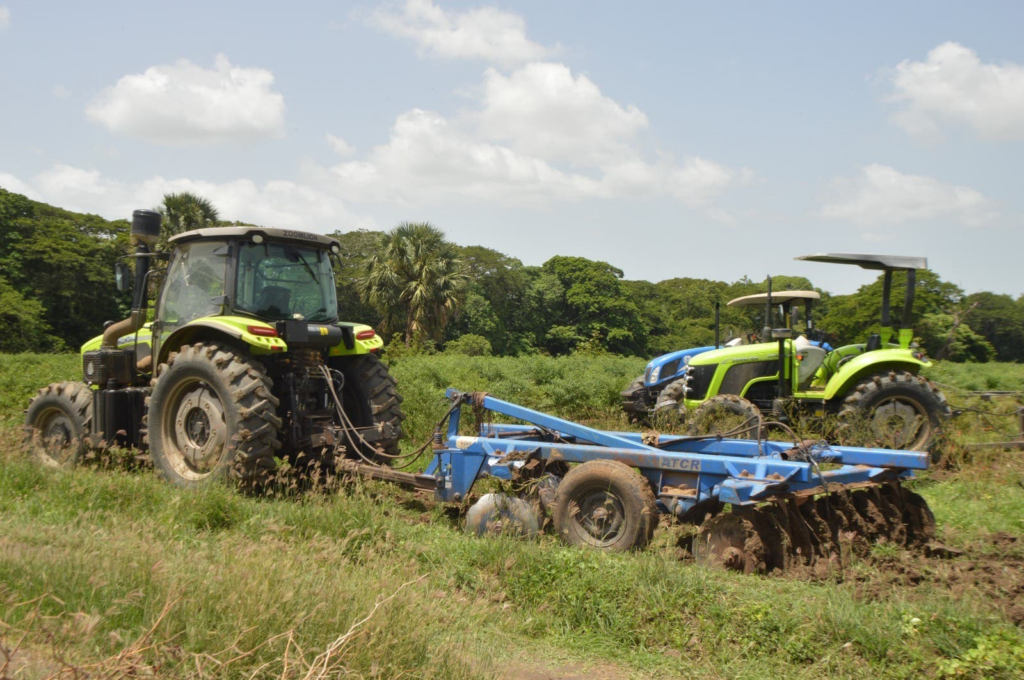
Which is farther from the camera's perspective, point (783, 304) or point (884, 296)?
point (783, 304)

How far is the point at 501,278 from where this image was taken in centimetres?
4822

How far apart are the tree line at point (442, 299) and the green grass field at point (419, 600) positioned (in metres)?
9.71

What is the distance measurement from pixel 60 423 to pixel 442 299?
2221 cm

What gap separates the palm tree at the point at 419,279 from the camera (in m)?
30.7

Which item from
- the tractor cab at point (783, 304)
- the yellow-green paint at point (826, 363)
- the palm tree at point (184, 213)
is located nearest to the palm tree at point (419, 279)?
the palm tree at point (184, 213)

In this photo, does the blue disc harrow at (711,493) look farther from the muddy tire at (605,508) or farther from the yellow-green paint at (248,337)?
the yellow-green paint at (248,337)

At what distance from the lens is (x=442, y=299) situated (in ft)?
101

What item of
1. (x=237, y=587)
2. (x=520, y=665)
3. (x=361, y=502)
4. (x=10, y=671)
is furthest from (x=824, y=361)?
(x=10, y=671)

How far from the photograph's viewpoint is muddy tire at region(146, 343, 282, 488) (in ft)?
23.0

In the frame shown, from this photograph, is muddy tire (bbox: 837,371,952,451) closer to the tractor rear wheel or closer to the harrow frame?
the tractor rear wheel

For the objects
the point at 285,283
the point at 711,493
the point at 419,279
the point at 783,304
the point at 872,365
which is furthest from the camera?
the point at 419,279

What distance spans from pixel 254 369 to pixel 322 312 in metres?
1.23

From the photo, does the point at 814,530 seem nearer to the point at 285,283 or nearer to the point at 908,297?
the point at 285,283

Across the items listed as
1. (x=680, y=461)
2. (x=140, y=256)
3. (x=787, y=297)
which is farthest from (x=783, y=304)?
(x=140, y=256)
